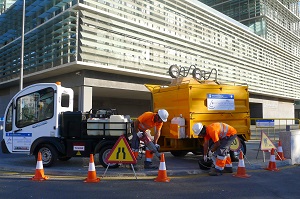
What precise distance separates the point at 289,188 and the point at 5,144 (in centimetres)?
756

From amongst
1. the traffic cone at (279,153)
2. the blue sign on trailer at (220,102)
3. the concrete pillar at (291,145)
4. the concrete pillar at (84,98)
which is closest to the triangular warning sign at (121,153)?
the blue sign on trailer at (220,102)

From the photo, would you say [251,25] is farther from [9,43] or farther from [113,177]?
[113,177]

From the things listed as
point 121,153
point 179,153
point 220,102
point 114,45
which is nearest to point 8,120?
point 121,153

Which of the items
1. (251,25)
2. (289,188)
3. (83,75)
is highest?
(251,25)

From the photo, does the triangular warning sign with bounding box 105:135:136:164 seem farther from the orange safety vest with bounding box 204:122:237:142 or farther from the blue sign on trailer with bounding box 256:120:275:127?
the blue sign on trailer with bounding box 256:120:275:127

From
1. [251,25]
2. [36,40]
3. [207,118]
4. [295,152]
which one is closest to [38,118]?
[207,118]

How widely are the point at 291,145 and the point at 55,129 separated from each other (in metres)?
7.42

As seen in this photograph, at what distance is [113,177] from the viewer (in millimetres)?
7258

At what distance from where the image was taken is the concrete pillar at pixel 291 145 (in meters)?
9.66

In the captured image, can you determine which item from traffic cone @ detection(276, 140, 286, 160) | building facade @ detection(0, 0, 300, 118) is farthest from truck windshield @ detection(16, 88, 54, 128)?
building facade @ detection(0, 0, 300, 118)

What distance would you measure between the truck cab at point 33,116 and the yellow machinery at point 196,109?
3.39 metres

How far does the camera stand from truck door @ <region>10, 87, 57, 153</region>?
830 cm

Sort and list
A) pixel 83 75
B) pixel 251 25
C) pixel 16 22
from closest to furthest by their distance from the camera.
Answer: pixel 83 75 < pixel 16 22 < pixel 251 25

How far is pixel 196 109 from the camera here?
922cm
